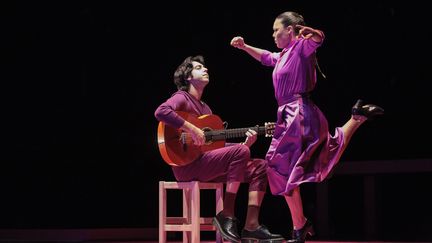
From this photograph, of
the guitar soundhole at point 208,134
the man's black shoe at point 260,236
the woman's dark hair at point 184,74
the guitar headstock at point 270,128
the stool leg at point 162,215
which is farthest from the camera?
the woman's dark hair at point 184,74

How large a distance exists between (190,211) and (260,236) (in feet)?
2.22

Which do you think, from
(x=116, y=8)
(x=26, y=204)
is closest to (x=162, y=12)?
(x=116, y=8)

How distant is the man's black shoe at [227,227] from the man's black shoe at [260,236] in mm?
44

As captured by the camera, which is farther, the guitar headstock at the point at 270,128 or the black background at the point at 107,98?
the black background at the point at 107,98

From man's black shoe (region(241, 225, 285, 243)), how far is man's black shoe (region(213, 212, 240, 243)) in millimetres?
44

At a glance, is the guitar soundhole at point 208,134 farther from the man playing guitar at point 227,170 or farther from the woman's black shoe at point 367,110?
the woman's black shoe at point 367,110

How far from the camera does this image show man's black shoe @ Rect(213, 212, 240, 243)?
138 inches

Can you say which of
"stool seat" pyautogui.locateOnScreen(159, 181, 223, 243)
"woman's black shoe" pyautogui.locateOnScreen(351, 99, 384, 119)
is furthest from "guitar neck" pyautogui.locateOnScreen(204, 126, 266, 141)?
"woman's black shoe" pyautogui.locateOnScreen(351, 99, 384, 119)

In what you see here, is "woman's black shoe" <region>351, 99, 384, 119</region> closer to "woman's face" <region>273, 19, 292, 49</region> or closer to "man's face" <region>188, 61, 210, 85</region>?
"woman's face" <region>273, 19, 292, 49</region>

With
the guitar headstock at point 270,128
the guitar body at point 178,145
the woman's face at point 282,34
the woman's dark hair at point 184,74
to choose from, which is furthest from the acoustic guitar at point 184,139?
the woman's face at point 282,34

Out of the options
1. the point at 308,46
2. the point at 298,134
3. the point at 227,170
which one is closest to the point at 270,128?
the point at 298,134

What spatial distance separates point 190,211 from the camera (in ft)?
13.3

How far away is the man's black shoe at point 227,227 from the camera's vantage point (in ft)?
11.5

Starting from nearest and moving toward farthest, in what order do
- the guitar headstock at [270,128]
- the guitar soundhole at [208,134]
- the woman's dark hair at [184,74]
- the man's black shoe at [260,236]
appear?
the man's black shoe at [260,236]
the guitar headstock at [270,128]
the guitar soundhole at [208,134]
the woman's dark hair at [184,74]
